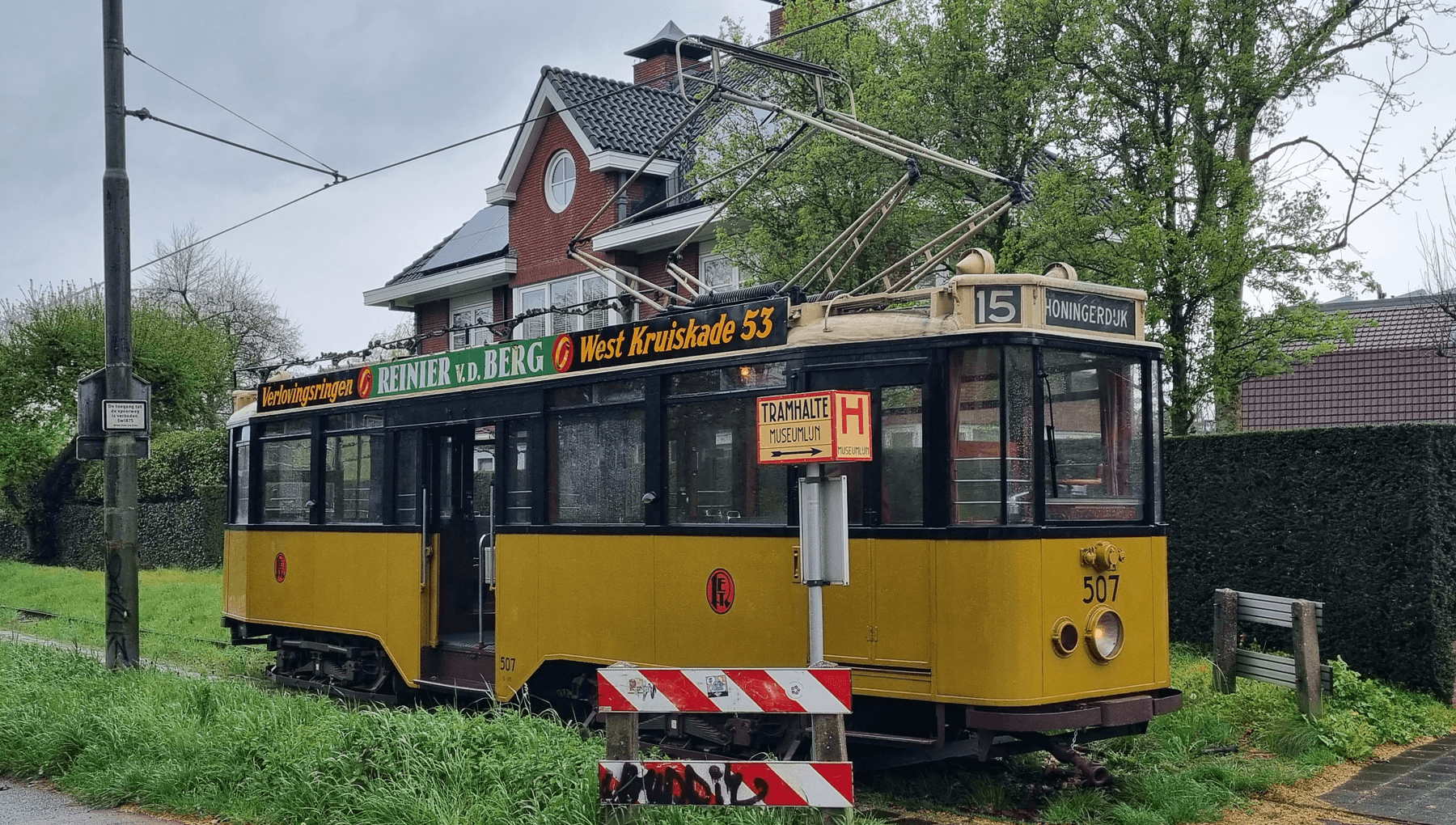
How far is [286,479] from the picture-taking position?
45.6 ft

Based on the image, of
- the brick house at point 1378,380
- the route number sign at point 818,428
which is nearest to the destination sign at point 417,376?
the route number sign at point 818,428

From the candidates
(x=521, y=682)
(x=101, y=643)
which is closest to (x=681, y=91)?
(x=521, y=682)

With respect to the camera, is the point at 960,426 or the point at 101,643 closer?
the point at 960,426

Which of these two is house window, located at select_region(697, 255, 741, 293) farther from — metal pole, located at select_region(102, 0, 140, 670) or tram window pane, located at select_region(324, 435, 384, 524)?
metal pole, located at select_region(102, 0, 140, 670)

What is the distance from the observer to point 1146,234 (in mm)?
12844

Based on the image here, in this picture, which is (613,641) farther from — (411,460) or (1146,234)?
(1146,234)

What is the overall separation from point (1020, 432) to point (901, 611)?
1246mm

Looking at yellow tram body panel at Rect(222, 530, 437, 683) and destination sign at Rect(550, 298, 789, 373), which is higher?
destination sign at Rect(550, 298, 789, 373)

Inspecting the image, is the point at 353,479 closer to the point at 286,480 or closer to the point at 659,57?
the point at 286,480

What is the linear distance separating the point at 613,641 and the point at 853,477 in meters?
2.40

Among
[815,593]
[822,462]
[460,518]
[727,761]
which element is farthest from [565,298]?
[727,761]

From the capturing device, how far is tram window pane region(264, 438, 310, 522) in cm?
1356

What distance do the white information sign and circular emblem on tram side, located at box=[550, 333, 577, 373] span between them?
4388mm

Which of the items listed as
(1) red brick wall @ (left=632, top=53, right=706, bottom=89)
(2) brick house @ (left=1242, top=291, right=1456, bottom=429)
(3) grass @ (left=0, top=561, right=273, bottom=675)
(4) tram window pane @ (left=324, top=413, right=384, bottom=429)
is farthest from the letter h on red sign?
(1) red brick wall @ (left=632, top=53, right=706, bottom=89)
